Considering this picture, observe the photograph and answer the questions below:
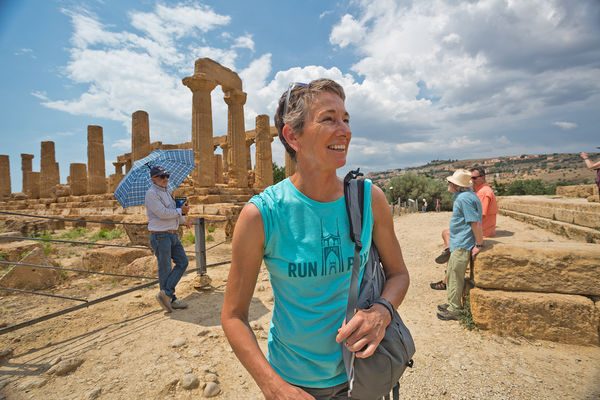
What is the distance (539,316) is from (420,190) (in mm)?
30549

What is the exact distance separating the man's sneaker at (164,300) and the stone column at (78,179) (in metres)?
21.1

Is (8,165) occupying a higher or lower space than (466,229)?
higher

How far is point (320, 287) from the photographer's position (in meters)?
1.18

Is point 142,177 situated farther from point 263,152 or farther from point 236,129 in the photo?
point 263,152

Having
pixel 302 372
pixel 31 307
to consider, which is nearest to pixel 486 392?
pixel 302 372

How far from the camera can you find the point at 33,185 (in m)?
26.0

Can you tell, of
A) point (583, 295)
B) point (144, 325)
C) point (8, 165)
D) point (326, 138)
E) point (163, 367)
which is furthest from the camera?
point (8, 165)

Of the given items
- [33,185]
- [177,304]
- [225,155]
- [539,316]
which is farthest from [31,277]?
[33,185]

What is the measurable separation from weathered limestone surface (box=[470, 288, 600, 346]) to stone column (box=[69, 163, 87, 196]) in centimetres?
2458

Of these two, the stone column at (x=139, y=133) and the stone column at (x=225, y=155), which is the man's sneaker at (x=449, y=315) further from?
the stone column at (x=225, y=155)

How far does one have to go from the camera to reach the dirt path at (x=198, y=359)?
2.69 meters

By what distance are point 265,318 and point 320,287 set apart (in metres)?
3.33

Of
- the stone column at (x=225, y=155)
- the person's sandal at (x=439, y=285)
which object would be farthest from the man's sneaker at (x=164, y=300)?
the stone column at (x=225, y=155)

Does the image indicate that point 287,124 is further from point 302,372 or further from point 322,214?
point 302,372
